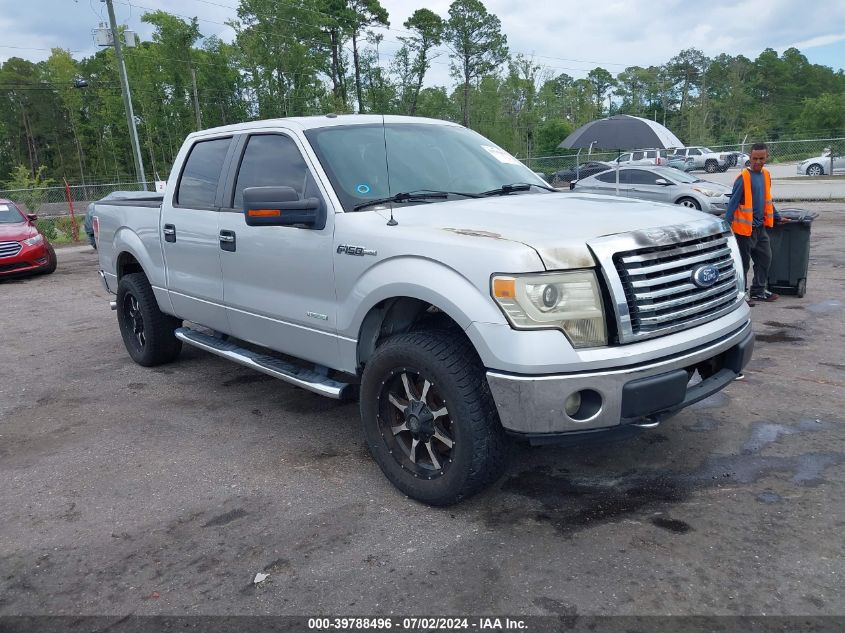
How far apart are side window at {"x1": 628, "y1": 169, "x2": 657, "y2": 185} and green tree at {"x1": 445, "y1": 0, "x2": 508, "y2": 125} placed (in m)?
43.9

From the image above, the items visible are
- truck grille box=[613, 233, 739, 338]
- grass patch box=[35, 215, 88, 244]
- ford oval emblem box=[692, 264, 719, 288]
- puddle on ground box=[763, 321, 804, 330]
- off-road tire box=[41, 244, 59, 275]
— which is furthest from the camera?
grass patch box=[35, 215, 88, 244]

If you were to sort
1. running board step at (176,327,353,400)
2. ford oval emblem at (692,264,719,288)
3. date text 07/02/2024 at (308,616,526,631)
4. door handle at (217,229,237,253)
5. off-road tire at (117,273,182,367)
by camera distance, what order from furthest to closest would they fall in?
Result: 1. off-road tire at (117,273,182,367)
2. door handle at (217,229,237,253)
3. running board step at (176,327,353,400)
4. ford oval emblem at (692,264,719,288)
5. date text 07/02/2024 at (308,616,526,631)

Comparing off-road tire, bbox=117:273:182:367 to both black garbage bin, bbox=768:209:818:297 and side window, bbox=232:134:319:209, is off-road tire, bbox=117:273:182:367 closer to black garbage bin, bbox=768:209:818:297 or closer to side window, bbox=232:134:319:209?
side window, bbox=232:134:319:209

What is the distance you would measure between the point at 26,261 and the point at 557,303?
489 inches

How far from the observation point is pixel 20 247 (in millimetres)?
12500

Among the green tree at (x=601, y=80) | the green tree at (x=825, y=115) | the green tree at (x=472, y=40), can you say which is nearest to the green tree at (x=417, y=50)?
the green tree at (x=472, y=40)

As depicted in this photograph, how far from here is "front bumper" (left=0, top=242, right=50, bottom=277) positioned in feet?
40.4

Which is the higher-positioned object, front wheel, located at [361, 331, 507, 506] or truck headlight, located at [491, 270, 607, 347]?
truck headlight, located at [491, 270, 607, 347]

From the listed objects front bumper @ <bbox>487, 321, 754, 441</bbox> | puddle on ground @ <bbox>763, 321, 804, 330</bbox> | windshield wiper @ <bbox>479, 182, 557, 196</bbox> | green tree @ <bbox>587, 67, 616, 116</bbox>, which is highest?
green tree @ <bbox>587, 67, 616, 116</bbox>

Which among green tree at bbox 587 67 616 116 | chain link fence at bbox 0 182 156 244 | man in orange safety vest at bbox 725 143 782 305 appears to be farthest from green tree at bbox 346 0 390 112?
green tree at bbox 587 67 616 116

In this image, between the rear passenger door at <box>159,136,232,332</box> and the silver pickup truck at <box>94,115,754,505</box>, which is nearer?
the silver pickup truck at <box>94,115,754,505</box>

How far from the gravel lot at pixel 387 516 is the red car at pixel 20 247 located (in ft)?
27.7

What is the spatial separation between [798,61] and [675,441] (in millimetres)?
109126

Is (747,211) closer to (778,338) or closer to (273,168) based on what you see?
(778,338)
